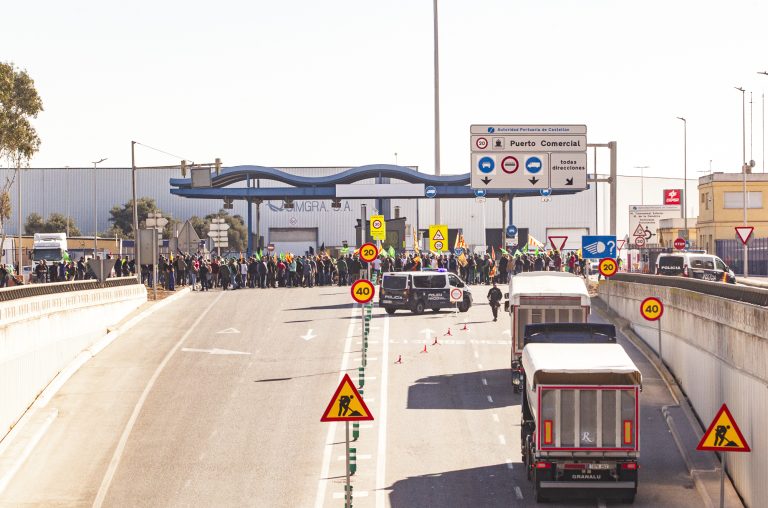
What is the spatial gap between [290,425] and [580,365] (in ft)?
32.4

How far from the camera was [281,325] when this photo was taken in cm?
4491

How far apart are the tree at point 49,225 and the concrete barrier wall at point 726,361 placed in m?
103

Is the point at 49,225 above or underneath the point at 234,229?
above

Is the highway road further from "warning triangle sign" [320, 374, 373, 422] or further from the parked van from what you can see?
the parked van

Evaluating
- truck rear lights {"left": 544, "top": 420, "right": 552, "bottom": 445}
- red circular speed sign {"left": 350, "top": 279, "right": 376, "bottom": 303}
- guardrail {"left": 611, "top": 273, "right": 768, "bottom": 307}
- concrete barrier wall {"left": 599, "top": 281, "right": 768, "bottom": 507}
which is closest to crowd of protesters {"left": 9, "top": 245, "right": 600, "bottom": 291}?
guardrail {"left": 611, "top": 273, "right": 768, "bottom": 307}

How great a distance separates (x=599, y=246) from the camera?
43406 millimetres

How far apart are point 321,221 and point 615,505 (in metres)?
111

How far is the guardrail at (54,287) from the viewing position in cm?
3012

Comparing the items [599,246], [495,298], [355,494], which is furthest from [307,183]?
[355,494]

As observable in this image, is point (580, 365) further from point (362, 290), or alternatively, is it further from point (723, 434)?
point (362, 290)

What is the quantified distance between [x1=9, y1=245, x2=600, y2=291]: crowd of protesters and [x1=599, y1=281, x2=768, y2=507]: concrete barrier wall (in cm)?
2228

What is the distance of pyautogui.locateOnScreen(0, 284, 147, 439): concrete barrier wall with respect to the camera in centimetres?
2784

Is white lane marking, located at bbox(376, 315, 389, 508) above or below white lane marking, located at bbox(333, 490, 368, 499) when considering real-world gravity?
above

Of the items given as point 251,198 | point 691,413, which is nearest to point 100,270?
point 691,413
